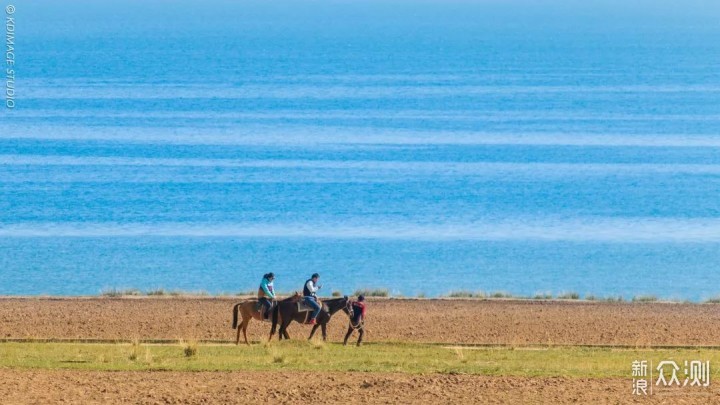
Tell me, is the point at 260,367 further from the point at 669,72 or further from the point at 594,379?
the point at 669,72

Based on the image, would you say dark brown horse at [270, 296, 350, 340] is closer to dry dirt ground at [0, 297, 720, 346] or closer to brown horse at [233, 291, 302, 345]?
brown horse at [233, 291, 302, 345]

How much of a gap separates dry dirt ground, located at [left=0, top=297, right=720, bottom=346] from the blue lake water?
33.4 ft

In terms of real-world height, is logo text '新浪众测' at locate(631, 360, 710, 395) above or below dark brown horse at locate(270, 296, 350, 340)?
below

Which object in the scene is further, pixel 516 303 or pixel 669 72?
pixel 669 72

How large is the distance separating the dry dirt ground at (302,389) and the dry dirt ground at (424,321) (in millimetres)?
6097

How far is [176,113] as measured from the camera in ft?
336

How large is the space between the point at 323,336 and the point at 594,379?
24.2 feet

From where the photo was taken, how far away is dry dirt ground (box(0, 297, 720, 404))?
63.0ft

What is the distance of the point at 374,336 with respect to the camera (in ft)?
90.1

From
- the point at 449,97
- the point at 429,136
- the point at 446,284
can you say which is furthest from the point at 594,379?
the point at 449,97

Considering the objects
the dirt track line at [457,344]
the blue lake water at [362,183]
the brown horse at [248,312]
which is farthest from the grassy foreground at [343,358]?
the blue lake water at [362,183]

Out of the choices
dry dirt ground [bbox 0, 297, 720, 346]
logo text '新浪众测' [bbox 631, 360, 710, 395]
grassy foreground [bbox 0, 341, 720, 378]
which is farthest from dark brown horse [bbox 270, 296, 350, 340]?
logo text '新浪众测' [bbox 631, 360, 710, 395]

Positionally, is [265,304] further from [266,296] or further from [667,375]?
[667,375]

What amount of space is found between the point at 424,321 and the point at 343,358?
23.0ft
